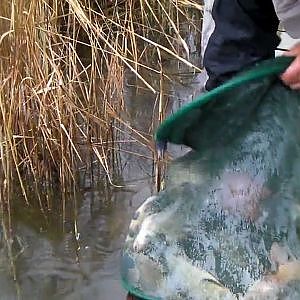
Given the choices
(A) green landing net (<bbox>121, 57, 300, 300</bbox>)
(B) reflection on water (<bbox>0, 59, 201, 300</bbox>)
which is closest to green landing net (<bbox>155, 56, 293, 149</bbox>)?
(A) green landing net (<bbox>121, 57, 300, 300</bbox>)

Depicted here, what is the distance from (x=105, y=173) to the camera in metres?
2.68

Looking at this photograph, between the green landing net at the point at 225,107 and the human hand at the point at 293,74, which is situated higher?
the human hand at the point at 293,74

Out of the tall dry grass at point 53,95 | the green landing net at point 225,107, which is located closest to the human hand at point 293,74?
the green landing net at point 225,107

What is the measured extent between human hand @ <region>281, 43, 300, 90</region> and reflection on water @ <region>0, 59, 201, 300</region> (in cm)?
114

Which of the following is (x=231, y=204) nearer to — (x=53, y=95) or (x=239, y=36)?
(x=239, y=36)

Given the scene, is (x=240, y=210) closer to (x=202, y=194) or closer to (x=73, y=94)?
(x=202, y=194)

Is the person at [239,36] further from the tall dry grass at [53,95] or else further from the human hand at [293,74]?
the tall dry grass at [53,95]

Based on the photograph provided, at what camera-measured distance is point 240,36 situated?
4.08 feet

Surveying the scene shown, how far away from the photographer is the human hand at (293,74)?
1161 millimetres

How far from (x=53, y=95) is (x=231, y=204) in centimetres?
127

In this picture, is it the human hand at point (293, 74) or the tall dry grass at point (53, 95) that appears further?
the tall dry grass at point (53, 95)

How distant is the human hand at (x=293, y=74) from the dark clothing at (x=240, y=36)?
9 centimetres

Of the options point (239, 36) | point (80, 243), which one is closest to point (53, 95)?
point (80, 243)

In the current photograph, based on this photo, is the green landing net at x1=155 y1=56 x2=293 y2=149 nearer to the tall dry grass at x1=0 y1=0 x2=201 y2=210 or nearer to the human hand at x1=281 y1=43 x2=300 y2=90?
the human hand at x1=281 y1=43 x2=300 y2=90
